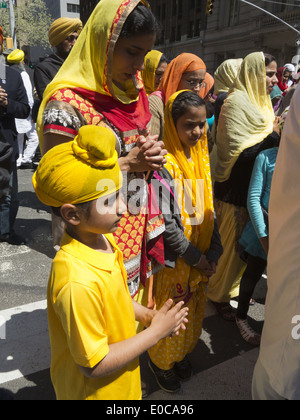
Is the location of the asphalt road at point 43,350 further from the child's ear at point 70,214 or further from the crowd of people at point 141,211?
the child's ear at point 70,214

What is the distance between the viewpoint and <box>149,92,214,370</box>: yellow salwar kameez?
202 cm

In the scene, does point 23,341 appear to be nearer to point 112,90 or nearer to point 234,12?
point 112,90

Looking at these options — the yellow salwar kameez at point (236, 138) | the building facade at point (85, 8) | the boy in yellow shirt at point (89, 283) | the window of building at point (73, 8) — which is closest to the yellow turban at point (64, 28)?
the yellow salwar kameez at point (236, 138)

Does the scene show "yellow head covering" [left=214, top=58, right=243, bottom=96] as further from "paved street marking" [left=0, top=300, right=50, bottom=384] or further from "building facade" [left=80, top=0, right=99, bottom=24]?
"building facade" [left=80, top=0, right=99, bottom=24]

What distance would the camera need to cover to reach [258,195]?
2.28m

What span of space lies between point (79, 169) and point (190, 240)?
3.84ft

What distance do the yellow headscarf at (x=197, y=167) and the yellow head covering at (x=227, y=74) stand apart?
2.22 m

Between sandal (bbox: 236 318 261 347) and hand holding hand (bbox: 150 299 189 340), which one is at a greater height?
hand holding hand (bbox: 150 299 189 340)

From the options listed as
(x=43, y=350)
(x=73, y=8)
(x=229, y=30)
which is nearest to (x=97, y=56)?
(x=43, y=350)

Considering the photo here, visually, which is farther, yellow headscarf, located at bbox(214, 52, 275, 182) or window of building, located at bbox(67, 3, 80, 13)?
window of building, located at bbox(67, 3, 80, 13)

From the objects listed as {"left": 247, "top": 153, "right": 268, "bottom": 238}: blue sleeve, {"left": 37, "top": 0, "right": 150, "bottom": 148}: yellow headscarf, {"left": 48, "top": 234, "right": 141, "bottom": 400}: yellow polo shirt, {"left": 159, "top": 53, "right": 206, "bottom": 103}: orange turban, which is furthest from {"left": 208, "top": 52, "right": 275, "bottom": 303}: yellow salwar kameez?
{"left": 48, "top": 234, "right": 141, "bottom": 400}: yellow polo shirt

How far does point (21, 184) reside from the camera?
624 centimetres

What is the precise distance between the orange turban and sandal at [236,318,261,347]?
195 centimetres

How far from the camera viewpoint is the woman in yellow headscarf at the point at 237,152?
2518 mm
